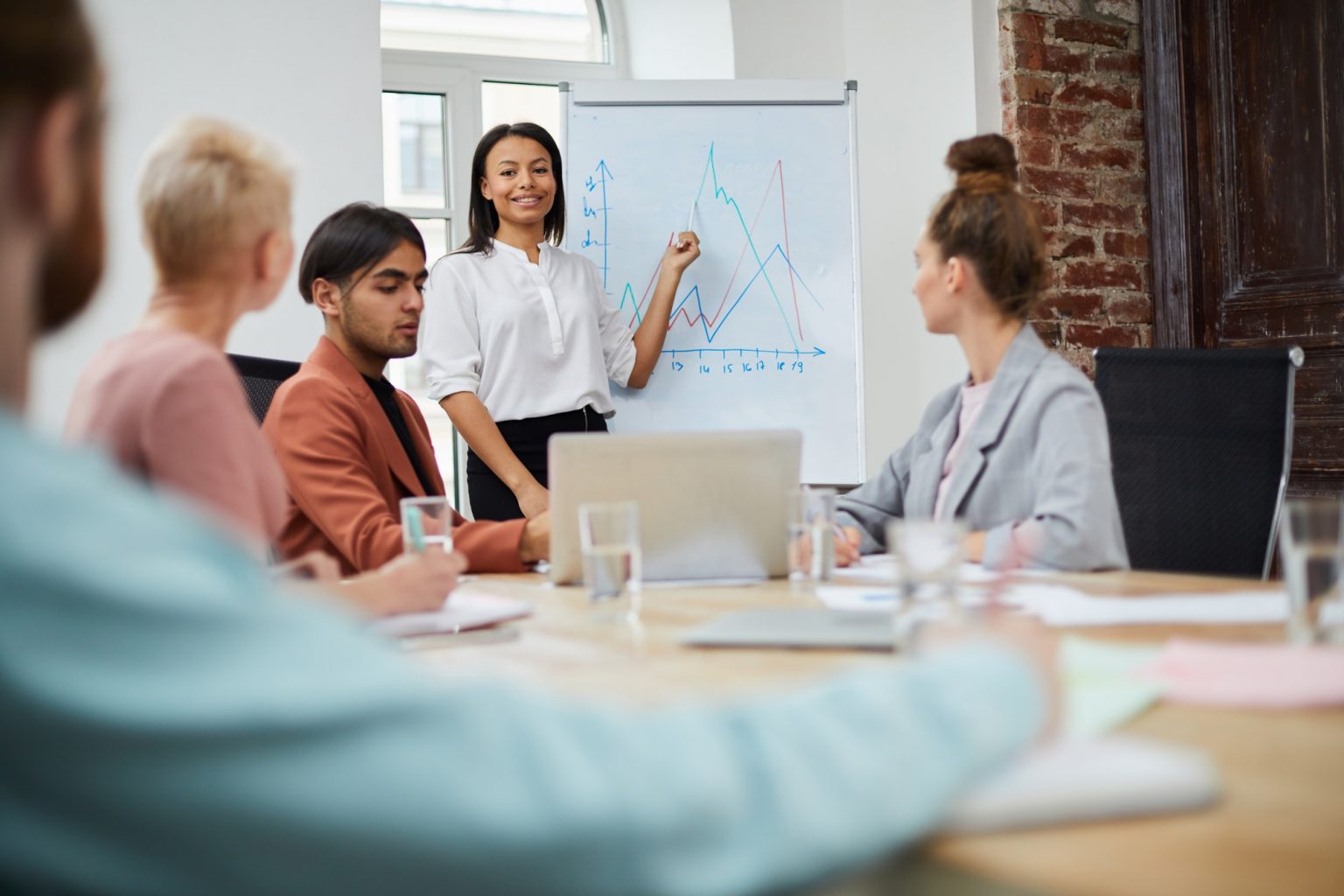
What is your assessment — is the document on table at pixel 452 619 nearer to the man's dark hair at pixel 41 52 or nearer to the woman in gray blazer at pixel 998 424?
the woman in gray blazer at pixel 998 424

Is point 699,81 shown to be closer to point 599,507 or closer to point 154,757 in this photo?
point 599,507

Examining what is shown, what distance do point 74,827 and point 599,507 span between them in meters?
0.93

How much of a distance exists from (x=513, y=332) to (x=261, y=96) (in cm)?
116

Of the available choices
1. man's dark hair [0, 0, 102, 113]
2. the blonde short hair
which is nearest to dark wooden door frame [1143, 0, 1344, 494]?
the blonde short hair

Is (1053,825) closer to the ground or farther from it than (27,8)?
closer to the ground

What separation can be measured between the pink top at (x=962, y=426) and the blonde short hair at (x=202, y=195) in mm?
1139

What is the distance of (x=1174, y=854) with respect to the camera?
1.74ft

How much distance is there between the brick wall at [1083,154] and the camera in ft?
12.5

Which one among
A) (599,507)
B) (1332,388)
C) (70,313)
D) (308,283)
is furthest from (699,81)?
(70,313)

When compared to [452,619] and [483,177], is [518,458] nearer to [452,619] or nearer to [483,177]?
[483,177]

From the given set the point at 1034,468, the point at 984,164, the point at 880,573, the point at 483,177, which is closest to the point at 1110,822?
the point at 880,573

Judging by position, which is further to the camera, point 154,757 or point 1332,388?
point 1332,388

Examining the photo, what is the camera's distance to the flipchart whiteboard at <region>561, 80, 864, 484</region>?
11.3 ft

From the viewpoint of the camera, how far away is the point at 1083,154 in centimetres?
387
